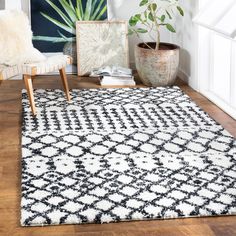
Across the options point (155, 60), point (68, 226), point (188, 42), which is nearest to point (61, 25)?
point (155, 60)

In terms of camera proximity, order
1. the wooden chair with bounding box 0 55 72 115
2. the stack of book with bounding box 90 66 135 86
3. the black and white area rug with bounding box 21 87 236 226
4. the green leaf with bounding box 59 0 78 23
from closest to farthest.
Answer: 1. the black and white area rug with bounding box 21 87 236 226
2. the wooden chair with bounding box 0 55 72 115
3. the stack of book with bounding box 90 66 135 86
4. the green leaf with bounding box 59 0 78 23

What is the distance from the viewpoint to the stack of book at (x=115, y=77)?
550cm

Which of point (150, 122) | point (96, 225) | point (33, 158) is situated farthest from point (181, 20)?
point (96, 225)

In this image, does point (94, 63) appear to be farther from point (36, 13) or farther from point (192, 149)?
point (192, 149)

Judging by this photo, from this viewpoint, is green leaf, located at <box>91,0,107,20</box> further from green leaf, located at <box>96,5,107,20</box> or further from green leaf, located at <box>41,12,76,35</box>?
green leaf, located at <box>41,12,76,35</box>

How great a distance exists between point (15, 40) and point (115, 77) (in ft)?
4.29

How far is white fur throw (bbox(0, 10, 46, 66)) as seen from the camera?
4430 millimetres

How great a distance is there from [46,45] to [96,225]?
3.41 meters

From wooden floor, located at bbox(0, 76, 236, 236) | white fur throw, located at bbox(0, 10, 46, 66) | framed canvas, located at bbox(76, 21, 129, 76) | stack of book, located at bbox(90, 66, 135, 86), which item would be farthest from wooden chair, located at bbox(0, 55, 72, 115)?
framed canvas, located at bbox(76, 21, 129, 76)

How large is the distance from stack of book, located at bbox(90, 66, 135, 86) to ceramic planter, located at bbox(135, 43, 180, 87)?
14 centimetres

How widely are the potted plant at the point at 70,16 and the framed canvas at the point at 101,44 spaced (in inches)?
3.9

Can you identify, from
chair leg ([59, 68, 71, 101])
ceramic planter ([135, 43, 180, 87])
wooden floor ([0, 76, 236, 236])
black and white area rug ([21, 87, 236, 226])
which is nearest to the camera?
wooden floor ([0, 76, 236, 236])

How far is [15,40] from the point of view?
4.50m

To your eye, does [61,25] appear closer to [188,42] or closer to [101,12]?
[101,12]
